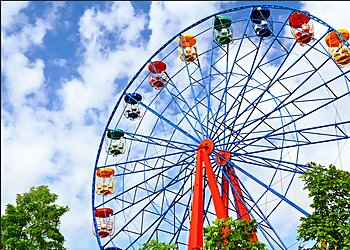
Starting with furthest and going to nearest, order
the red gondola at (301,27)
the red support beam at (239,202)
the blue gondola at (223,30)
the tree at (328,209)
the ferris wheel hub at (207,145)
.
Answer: the blue gondola at (223,30), the ferris wheel hub at (207,145), the red gondola at (301,27), the red support beam at (239,202), the tree at (328,209)

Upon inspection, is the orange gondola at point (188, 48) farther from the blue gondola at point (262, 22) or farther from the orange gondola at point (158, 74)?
the blue gondola at point (262, 22)

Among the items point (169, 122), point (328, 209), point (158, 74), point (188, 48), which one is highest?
point (188, 48)

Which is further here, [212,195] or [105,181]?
[105,181]

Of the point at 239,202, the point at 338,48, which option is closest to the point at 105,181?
the point at 239,202

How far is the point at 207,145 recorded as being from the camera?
53.5 feet

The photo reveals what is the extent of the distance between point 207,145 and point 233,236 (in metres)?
5.42

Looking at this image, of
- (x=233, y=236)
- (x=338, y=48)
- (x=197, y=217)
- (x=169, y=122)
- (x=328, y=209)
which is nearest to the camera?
(x=328, y=209)

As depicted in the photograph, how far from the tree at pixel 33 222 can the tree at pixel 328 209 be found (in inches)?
353

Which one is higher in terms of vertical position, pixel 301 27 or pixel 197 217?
pixel 301 27

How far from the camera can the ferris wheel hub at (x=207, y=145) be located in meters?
16.2

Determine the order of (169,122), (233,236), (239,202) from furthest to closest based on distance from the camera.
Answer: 1. (169,122)
2. (239,202)
3. (233,236)

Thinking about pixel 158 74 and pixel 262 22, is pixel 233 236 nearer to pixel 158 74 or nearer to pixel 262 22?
pixel 262 22

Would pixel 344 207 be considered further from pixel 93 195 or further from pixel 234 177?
pixel 93 195

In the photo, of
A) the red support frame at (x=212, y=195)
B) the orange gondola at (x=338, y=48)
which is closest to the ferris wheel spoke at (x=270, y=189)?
the red support frame at (x=212, y=195)
